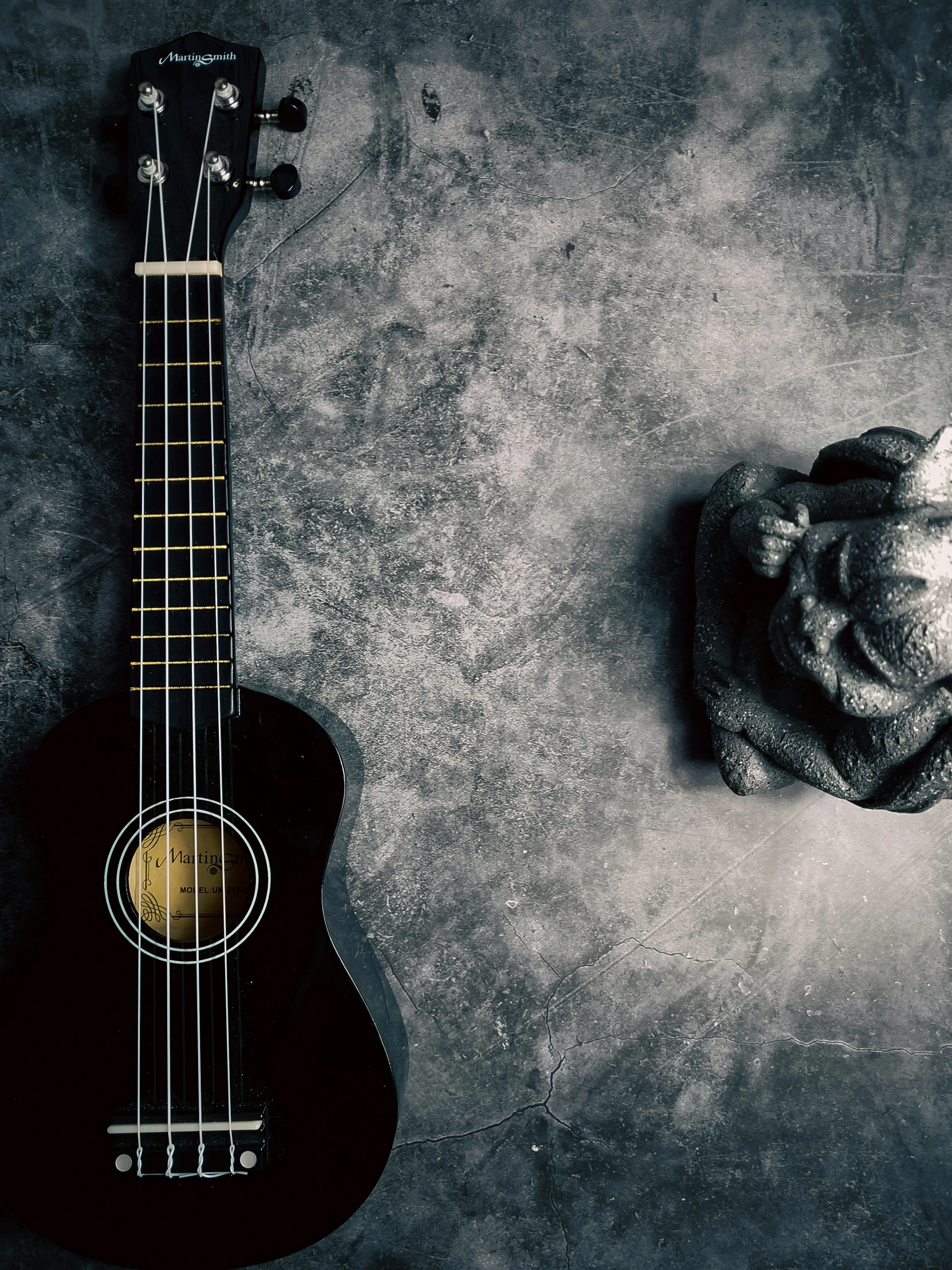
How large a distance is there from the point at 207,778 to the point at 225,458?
0.69 metres

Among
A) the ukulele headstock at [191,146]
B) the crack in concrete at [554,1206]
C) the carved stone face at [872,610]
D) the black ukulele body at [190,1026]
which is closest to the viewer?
the carved stone face at [872,610]

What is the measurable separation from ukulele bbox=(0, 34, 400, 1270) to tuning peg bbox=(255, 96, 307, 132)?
102mm

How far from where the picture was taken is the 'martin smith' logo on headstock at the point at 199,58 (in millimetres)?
1769

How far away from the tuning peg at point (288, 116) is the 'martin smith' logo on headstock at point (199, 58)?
12 centimetres

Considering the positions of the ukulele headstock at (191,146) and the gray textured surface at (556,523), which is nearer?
the ukulele headstock at (191,146)

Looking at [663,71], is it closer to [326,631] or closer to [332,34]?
[332,34]

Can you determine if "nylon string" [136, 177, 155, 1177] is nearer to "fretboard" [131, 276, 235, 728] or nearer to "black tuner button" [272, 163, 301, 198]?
"fretboard" [131, 276, 235, 728]

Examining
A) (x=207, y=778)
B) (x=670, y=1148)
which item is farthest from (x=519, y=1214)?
(x=207, y=778)

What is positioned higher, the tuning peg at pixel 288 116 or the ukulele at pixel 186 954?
the tuning peg at pixel 288 116

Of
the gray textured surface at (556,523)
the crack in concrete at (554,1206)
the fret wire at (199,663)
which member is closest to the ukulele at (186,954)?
the fret wire at (199,663)

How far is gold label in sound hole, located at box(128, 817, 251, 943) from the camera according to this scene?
5.54 ft

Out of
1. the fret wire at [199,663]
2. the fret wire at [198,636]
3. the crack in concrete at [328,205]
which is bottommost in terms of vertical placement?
the fret wire at [199,663]

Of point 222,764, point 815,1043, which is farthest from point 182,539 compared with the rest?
point 815,1043

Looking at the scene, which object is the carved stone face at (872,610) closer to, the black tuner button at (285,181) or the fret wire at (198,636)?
the fret wire at (198,636)
